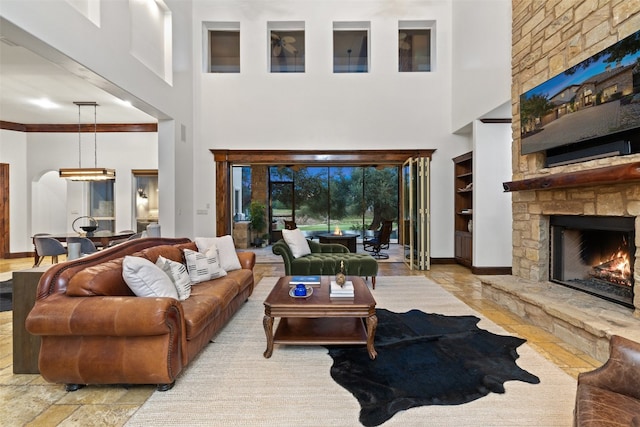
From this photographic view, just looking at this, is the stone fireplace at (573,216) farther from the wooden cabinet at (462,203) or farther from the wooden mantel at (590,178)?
the wooden cabinet at (462,203)

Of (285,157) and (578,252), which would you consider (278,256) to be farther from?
(578,252)

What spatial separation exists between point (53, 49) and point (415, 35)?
647 cm

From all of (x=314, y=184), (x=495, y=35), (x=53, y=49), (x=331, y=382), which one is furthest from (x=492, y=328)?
(x=314, y=184)

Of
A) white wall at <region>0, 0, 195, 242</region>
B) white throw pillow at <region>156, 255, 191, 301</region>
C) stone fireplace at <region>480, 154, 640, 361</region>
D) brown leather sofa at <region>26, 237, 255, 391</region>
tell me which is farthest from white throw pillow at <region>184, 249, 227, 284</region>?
stone fireplace at <region>480, 154, 640, 361</region>

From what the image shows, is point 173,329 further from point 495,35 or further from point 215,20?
point 215,20

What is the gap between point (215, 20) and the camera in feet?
22.7

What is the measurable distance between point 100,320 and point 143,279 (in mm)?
421

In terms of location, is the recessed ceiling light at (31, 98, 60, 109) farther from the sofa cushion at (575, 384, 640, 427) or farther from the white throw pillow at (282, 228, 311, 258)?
the sofa cushion at (575, 384, 640, 427)

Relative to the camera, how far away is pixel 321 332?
2.83m

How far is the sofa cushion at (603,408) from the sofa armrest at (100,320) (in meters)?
2.10

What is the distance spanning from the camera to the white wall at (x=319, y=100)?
691 cm

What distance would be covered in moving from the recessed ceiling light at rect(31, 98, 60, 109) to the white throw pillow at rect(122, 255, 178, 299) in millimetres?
6002

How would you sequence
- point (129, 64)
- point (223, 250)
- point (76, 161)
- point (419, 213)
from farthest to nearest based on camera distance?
1. point (76, 161)
2. point (419, 213)
3. point (129, 64)
4. point (223, 250)

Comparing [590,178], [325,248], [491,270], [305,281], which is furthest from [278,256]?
[590,178]
